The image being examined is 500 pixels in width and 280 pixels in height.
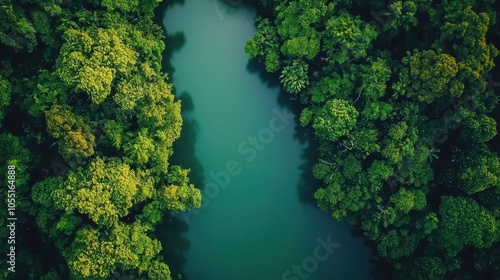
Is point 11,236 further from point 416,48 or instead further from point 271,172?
point 416,48

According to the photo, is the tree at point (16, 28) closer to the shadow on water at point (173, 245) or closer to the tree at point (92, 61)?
the tree at point (92, 61)

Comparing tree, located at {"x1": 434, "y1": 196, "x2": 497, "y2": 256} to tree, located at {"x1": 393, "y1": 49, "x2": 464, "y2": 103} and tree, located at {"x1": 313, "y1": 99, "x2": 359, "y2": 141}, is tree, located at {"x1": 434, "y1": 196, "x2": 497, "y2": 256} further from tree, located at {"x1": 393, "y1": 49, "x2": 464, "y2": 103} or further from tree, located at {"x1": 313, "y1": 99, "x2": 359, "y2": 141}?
tree, located at {"x1": 313, "y1": 99, "x2": 359, "y2": 141}

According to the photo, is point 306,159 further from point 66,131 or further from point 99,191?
point 66,131

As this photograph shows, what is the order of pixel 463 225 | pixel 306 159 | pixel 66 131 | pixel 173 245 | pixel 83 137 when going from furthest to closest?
pixel 306 159
pixel 173 245
pixel 463 225
pixel 83 137
pixel 66 131

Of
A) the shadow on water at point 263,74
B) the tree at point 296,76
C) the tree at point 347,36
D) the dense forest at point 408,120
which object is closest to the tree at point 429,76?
the dense forest at point 408,120

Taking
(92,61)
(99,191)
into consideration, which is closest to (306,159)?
(99,191)

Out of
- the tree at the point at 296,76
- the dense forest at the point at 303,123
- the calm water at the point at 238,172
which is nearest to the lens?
the dense forest at the point at 303,123
